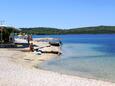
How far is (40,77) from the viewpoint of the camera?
17.0 m

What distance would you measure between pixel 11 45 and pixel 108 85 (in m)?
28.3

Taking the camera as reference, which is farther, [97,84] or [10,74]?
[10,74]

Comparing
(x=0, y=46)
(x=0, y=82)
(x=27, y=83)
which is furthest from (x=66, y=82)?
(x=0, y=46)

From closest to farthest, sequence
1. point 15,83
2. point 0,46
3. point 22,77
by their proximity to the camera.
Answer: point 15,83 < point 22,77 < point 0,46

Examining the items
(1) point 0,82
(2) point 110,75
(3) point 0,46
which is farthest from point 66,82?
(3) point 0,46

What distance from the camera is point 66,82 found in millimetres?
15578

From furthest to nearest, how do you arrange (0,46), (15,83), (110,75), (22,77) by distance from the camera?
(0,46), (110,75), (22,77), (15,83)

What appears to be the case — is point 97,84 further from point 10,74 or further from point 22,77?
point 10,74

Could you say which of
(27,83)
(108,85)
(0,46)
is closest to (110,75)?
(108,85)

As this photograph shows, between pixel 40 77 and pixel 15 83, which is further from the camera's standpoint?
pixel 40 77

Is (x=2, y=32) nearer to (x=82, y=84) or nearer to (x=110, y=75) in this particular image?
(x=110, y=75)

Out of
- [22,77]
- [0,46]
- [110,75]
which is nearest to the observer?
[22,77]

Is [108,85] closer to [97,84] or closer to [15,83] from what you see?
[97,84]

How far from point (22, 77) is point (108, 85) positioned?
4424mm
